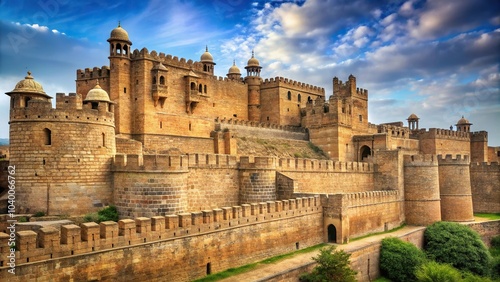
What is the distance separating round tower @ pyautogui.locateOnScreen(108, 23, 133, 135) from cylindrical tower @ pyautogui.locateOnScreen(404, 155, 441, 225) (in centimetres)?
2029

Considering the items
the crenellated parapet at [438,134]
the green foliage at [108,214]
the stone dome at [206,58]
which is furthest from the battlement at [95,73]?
the crenellated parapet at [438,134]

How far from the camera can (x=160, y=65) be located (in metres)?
29.1

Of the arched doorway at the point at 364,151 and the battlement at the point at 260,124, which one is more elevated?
the battlement at the point at 260,124

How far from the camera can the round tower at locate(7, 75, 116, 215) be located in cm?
1777

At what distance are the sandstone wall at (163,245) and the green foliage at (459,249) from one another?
10475mm

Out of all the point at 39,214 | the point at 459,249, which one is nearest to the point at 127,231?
the point at 39,214

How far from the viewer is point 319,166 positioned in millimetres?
28047

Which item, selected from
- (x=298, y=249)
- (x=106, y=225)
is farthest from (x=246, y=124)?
(x=106, y=225)

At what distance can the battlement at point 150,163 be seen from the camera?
59.6ft

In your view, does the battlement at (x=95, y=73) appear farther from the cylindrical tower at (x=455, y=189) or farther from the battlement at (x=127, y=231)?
the cylindrical tower at (x=455, y=189)

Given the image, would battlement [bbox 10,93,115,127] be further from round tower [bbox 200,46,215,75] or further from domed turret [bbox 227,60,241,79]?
domed turret [bbox 227,60,241,79]

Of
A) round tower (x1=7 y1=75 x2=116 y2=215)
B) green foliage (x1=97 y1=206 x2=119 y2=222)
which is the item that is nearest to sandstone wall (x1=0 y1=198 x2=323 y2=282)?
green foliage (x1=97 y1=206 x2=119 y2=222)

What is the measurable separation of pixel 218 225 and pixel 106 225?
492 cm

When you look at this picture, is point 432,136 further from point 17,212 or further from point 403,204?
point 17,212
